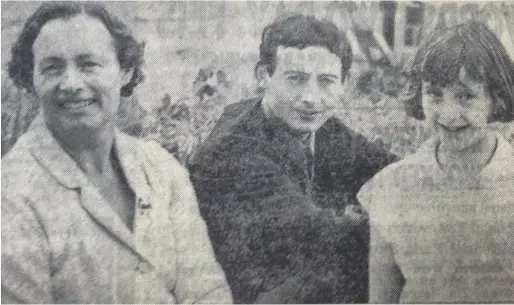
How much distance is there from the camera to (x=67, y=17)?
151cm

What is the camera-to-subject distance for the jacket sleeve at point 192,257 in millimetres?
1501

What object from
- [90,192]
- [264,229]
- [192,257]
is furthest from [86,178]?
[264,229]

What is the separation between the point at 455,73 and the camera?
1585 mm

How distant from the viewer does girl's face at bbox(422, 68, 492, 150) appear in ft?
5.19

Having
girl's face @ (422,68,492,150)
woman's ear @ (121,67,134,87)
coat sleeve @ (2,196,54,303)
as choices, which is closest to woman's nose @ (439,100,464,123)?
Answer: girl's face @ (422,68,492,150)

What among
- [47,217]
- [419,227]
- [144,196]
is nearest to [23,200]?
[47,217]

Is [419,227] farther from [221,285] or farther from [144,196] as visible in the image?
[144,196]

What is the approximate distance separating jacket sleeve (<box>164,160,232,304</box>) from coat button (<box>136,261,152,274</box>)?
62 millimetres

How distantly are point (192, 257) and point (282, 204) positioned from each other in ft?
0.72

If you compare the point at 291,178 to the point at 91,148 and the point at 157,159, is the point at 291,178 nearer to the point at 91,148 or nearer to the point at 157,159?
the point at 157,159

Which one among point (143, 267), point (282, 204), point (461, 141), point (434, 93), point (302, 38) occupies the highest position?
point (302, 38)

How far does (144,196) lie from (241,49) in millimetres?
379

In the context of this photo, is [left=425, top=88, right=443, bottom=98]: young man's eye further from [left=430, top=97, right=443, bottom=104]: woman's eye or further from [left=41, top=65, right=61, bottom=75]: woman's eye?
[left=41, top=65, right=61, bottom=75]: woman's eye

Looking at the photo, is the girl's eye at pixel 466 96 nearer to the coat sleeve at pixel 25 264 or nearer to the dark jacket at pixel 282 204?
the dark jacket at pixel 282 204
